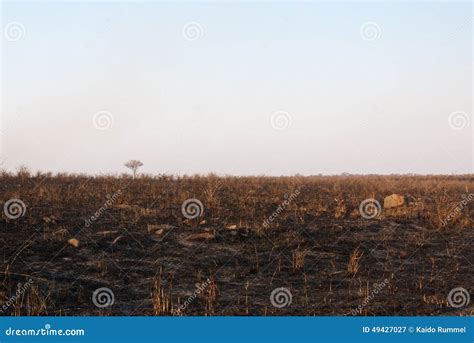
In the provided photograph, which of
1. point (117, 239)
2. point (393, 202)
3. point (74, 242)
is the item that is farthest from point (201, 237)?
point (393, 202)

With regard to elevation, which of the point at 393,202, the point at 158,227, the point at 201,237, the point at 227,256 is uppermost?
the point at 393,202

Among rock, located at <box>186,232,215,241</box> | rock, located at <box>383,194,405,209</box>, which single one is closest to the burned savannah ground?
rock, located at <box>186,232,215,241</box>

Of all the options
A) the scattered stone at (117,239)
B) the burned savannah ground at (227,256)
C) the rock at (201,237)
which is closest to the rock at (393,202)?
the burned savannah ground at (227,256)

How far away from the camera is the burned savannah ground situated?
6.40 metres

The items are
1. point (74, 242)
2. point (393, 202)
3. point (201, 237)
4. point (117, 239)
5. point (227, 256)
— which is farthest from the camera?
point (393, 202)

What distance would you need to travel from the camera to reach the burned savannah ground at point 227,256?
6.40 m

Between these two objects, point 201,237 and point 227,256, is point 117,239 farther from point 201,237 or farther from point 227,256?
point 227,256

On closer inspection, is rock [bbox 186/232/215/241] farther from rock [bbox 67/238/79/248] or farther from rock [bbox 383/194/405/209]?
rock [bbox 383/194/405/209]

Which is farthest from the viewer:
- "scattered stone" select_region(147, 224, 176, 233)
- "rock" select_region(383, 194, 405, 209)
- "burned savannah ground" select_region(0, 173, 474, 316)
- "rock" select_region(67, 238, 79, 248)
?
"rock" select_region(383, 194, 405, 209)

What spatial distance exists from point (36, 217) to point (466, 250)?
8148 mm

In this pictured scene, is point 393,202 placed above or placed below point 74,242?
above

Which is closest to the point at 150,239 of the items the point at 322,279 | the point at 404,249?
the point at 322,279

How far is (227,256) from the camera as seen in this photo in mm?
8172

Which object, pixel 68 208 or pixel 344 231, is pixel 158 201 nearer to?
pixel 68 208
